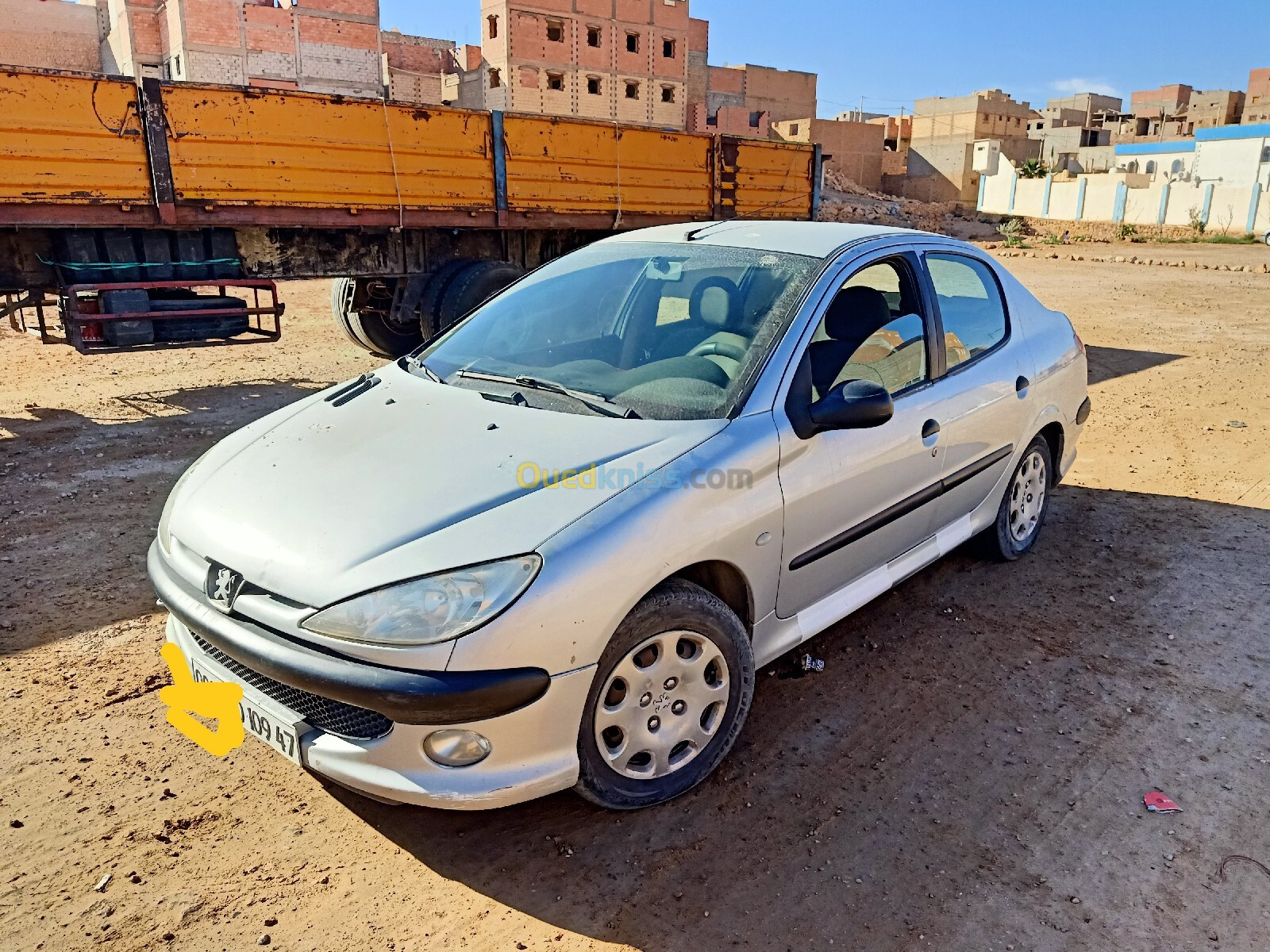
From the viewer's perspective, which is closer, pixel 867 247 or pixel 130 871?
pixel 130 871

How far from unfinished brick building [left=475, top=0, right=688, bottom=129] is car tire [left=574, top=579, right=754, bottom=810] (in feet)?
111

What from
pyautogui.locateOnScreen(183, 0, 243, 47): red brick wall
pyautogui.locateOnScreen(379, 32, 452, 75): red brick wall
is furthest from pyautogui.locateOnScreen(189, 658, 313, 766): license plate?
pyautogui.locateOnScreen(379, 32, 452, 75): red brick wall

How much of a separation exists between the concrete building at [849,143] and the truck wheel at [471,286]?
3923 centimetres

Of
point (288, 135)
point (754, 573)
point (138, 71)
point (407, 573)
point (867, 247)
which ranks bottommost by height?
point (754, 573)

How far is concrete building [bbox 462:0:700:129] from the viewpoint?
33938mm

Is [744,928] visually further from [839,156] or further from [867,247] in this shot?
[839,156]

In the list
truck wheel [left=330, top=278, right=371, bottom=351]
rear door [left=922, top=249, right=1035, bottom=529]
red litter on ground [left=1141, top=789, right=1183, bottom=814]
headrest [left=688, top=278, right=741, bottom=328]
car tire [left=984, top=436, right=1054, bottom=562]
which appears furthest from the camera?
truck wheel [left=330, top=278, right=371, bottom=351]

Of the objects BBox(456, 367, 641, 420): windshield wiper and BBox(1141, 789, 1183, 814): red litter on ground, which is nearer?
BBox(1141, 789, 1183, 814): red litter on ground

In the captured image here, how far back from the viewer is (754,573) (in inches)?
109

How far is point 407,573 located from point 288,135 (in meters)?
6.94

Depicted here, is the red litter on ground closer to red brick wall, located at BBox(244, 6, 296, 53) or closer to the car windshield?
the car windshield

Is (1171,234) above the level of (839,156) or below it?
below

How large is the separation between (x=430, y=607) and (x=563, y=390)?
110cm

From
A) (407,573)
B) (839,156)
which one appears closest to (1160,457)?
(407,573)
